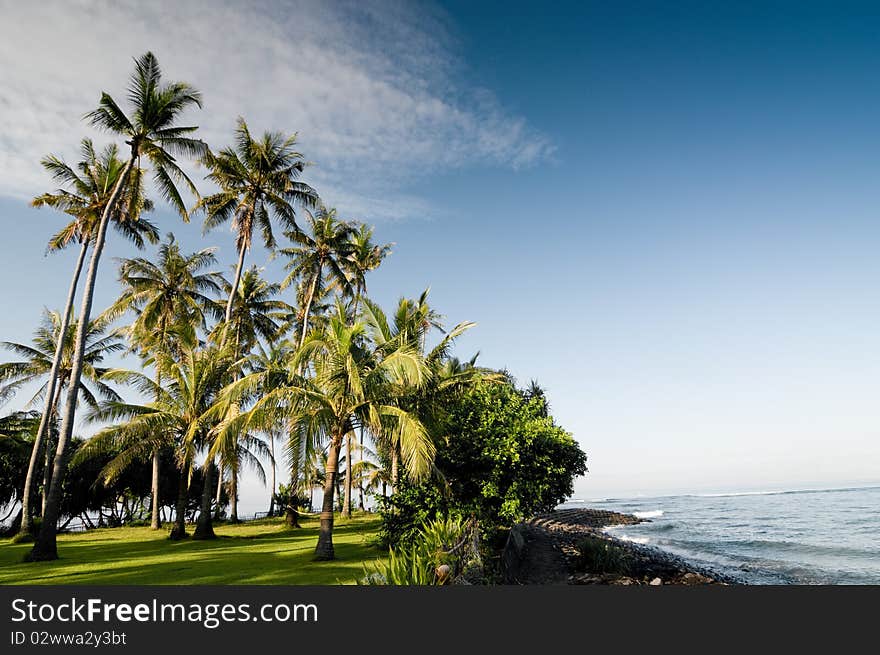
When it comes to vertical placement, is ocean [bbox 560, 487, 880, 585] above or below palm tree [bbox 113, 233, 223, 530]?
below

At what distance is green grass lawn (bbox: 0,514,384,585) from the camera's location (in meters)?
11.7

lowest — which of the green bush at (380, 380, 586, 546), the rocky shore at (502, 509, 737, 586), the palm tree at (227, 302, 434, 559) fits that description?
the rocky shore at (502, 509, 737, 586)

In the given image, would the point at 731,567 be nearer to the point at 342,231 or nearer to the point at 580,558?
the point at 580,558

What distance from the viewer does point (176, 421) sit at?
22000 millimetres

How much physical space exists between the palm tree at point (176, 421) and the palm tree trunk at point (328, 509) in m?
8.47

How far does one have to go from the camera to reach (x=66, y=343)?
90.0 feet

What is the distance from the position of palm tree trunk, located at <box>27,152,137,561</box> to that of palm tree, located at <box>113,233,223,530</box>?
10614mm

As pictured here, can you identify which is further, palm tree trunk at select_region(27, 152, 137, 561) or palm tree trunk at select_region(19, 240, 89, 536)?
palm tree trunk at select_region(19, 240, 89, 536)

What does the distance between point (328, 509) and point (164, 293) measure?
19373 millimetres

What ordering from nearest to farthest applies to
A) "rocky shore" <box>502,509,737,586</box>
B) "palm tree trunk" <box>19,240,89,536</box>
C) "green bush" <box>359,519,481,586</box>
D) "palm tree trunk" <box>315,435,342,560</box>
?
"green bush" <box>359,519,481,586</box>, "rocky shore" <box>502,509,737,586</box>, "palm tree trunk" <box>315,435,342,560</box>, "palm tree trunk" <box>19,240,89,536</box>

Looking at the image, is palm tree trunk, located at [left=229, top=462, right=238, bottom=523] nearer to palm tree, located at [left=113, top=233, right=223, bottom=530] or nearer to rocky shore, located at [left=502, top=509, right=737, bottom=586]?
palm tree, located at [left=113, top=233, right=223, bottom=530]

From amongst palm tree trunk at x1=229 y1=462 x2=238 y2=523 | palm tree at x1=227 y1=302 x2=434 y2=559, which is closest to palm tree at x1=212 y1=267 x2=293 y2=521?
palm tree trunk at x1=229 y1=462 x2=238 y2=523

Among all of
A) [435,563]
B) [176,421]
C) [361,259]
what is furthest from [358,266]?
[435,563]

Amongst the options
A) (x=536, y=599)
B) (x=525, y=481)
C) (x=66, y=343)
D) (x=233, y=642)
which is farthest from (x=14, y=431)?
(x=536, y=599)
